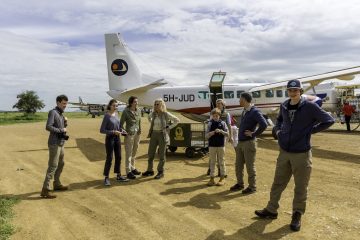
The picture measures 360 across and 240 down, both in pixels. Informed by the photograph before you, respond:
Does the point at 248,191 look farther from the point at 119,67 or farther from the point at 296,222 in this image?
the point at 119,67

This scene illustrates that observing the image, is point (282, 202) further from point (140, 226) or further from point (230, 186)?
point (140, 226)

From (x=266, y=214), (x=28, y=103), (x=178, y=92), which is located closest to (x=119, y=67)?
(x=178, y=92)

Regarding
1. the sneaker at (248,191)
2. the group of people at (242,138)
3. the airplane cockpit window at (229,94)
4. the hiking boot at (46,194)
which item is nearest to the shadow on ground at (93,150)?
the group of people at (242,138)

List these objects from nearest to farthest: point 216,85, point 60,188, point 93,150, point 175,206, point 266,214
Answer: point 266,214 < point 175,206 < point 60,188 < point 93,150 < point 216,85

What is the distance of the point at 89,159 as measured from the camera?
12.6 meters

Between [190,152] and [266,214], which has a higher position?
[190,152]

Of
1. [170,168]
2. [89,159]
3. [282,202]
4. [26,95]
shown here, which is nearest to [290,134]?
[282,202]

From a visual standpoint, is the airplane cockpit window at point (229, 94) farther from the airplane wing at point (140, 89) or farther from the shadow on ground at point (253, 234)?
the shadow on ground at point (253, 234)

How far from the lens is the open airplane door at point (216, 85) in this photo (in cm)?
1944

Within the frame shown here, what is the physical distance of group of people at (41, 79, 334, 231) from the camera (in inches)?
210

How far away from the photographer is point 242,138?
732cm

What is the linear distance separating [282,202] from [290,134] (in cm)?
189

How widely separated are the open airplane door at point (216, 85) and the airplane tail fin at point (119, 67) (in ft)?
11.0

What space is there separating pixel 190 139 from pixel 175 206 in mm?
5641
